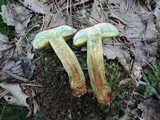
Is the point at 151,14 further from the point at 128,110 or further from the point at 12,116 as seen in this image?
the point at 12,116

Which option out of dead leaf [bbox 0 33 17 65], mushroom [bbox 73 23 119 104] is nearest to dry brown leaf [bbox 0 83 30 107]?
dead leaf [bbox 0 33 17 65]

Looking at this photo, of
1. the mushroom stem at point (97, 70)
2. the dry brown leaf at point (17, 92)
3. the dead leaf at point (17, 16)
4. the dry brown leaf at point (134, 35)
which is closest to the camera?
the mushroom stem at point (97, 70)

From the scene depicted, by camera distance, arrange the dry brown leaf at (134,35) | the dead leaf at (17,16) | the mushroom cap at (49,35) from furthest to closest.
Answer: the dead leaf at (17,16)
the dry brown leaf at (134,35)
the mushroom cap at (49,35)

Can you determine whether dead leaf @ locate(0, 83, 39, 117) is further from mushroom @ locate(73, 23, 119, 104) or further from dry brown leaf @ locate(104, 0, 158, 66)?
dry brown leaf @ locate(104, 0, 158, 66)

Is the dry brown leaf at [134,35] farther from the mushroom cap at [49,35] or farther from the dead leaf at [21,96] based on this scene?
the dead leaf at [21,96]

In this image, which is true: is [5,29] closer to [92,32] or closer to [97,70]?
[92,32]

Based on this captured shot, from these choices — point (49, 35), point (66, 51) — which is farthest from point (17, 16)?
point (66, 51)

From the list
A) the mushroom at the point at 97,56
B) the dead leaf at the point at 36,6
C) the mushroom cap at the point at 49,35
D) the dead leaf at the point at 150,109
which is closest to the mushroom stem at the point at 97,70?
the mushroom at the point at 97,56
